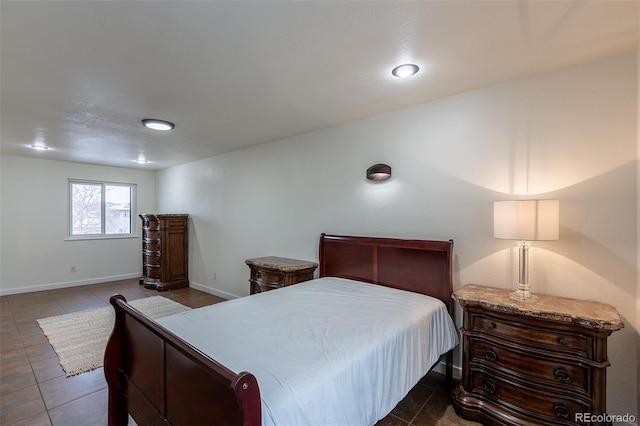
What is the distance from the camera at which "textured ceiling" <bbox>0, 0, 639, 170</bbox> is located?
149cm

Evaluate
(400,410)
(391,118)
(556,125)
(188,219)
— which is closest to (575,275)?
(556,125)

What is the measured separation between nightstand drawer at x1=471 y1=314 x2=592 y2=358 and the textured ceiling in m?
1.74

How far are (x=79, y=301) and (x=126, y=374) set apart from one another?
3976 millimetres

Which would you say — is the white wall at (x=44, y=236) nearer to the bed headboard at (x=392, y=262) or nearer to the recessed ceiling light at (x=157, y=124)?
the recessed ceiling light at (x=157, y=124)

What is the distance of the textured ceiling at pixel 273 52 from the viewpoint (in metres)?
1.49

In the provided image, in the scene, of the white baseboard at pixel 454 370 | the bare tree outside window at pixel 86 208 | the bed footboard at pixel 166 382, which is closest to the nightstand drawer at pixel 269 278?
the bed footboard at pixel 166 382

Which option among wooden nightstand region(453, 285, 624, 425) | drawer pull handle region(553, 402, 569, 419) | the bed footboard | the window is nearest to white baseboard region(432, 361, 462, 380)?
wooden nightstand region(453, 285, 624, 425)

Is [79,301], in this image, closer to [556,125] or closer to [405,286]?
[405,286]

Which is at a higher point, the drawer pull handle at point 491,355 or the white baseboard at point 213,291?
the drawer pull handle at point 491,355

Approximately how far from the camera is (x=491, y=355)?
1.94 meters

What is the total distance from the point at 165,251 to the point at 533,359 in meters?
5.59

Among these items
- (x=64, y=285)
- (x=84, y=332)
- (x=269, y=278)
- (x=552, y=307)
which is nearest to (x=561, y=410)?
(x=552, y=307)

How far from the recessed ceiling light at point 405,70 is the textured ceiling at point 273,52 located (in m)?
0.06

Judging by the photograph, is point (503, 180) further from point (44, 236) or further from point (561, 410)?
point (44, 236)
